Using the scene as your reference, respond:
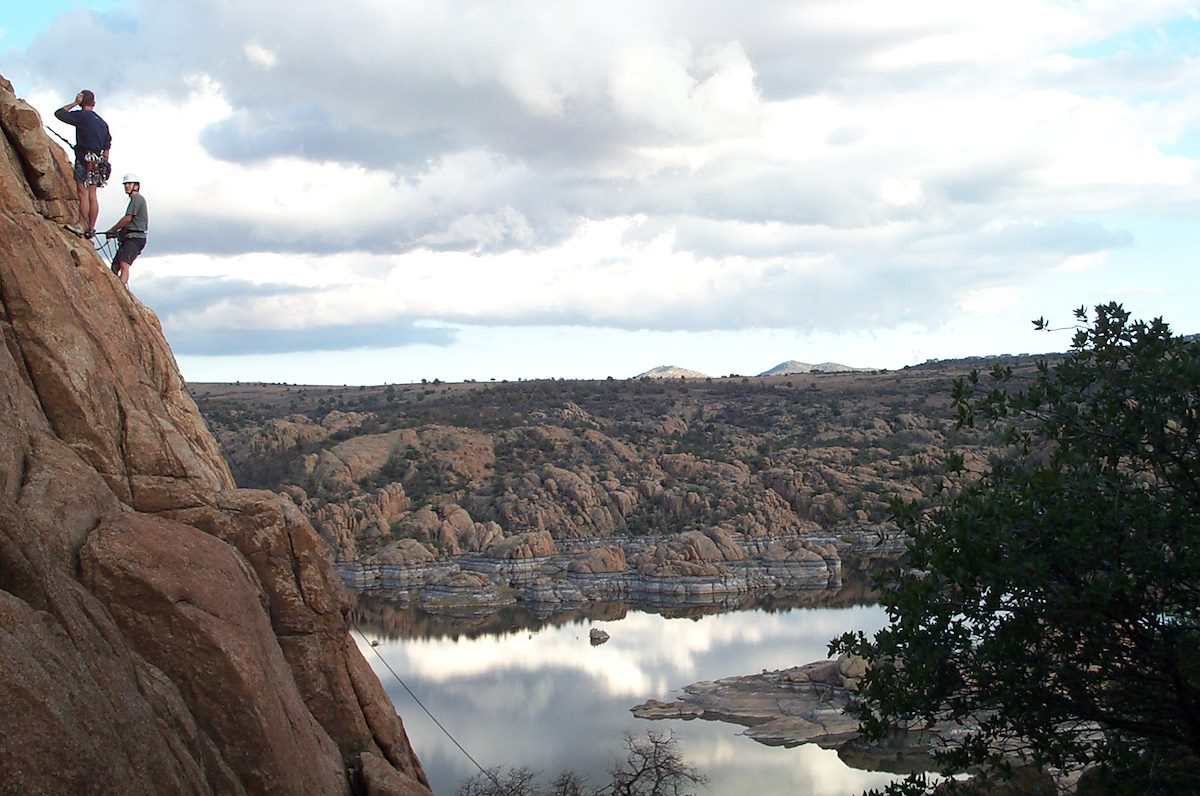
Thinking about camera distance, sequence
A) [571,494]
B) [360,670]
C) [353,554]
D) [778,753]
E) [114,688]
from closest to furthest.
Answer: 1. [114,688]
2. [360,670]
3. [778,753]
4. [353,554]
5. [571,494]

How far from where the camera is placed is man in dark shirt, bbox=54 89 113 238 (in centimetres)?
1151

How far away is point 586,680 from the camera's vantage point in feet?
128

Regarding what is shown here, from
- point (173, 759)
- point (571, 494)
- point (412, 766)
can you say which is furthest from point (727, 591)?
point (173, 759)

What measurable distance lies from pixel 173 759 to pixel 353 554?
2193 inches

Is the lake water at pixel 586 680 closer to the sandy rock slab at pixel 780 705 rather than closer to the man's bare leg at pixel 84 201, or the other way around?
the sandy rock slab at pixel 780 705

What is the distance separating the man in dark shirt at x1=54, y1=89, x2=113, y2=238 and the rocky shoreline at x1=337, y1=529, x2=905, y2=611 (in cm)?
4177

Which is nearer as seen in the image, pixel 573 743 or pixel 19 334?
pixel 19 334

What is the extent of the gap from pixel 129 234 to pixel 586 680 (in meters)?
29.4

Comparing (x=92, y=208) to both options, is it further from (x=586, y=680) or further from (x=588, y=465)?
(x=588, y=465)

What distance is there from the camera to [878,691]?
920 cm

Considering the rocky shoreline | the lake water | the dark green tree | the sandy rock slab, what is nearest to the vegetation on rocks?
the rocky shoreline

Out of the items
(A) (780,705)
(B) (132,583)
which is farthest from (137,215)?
(A) (780,705)

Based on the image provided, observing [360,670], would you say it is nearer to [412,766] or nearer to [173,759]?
[412,766]

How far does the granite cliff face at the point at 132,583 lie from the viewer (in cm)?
557
